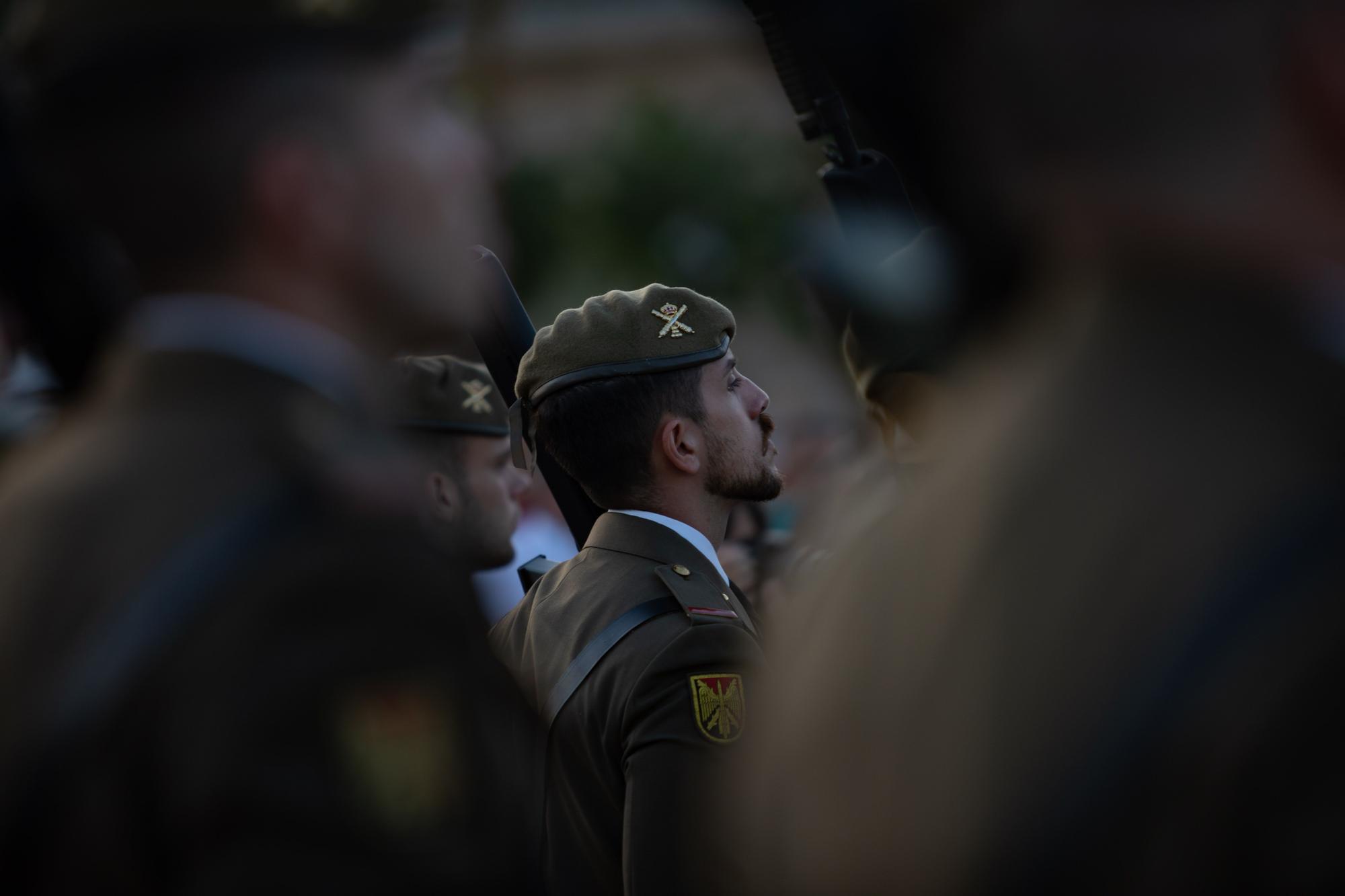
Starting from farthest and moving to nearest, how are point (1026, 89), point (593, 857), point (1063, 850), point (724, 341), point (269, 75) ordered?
point (724, 341)
point (593, 857)
point (269, 75)
point (1026, 89)
point (1063, 850)

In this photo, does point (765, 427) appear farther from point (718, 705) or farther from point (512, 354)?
point (718, 705)

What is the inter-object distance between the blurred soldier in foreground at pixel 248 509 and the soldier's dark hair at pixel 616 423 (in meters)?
1.66

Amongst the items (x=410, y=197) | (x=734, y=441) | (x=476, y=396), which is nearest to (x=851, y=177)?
(x=734, y=441)

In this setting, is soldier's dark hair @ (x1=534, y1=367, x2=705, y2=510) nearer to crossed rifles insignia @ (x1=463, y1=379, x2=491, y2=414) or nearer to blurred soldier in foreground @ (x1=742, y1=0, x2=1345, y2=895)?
crossed rifles insignia @ (x1=463, y1=379, x2=491, y2=414)

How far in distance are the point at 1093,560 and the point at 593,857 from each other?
6.42 feet

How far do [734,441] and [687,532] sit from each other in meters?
0.28

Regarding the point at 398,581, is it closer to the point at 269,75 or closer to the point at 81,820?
the point at 81,820

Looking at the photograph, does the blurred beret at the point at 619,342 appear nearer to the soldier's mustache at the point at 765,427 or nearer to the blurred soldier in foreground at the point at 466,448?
the soldier's mustache at the point at 765,427

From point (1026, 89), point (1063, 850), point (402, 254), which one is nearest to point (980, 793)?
point (1063, 850)

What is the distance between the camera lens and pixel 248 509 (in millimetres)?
1208

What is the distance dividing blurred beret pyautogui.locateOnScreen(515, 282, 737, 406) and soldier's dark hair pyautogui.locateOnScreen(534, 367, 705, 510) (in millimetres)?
27

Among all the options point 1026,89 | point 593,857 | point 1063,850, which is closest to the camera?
point 1063,850

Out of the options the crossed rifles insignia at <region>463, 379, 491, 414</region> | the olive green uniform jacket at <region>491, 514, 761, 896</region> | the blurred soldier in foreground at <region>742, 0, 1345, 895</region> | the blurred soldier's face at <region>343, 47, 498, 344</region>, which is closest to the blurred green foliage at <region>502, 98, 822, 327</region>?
the crossed rifles insignia at <region>463, 379, 491, 414</region>

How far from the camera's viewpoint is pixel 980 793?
A: 84 cm
